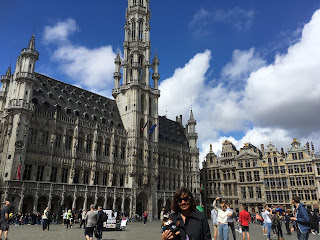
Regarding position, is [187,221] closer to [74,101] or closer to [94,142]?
[94,142]

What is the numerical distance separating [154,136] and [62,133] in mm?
18349

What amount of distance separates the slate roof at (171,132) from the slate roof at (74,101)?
38.9 feet

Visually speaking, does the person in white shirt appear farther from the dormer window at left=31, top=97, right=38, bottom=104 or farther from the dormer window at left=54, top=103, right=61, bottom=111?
the dormer window at left=54, top=103, right=61, bottom=111

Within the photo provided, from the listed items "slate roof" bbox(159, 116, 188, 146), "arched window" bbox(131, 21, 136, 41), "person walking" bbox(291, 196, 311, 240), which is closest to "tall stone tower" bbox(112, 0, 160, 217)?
"arched window" bbox(131, 21, 136, 41)

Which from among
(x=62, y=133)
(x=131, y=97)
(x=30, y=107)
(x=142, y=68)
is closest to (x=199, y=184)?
(x=131, y=97)

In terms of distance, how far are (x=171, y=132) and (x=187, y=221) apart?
2233 inches

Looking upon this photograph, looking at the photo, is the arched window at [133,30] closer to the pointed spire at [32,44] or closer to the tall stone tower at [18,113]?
the pointed spire at [32,44]

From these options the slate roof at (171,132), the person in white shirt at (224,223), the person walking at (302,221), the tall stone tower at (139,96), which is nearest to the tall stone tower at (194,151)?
the slate roof at (171,132)

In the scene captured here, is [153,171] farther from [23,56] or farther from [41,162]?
[23,56]

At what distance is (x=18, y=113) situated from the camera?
1291 inches

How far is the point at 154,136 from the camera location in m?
50.1

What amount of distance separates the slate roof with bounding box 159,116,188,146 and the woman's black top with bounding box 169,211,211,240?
49.4m

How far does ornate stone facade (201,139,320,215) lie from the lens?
46.1 m

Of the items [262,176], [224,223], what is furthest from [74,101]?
[262,176]
